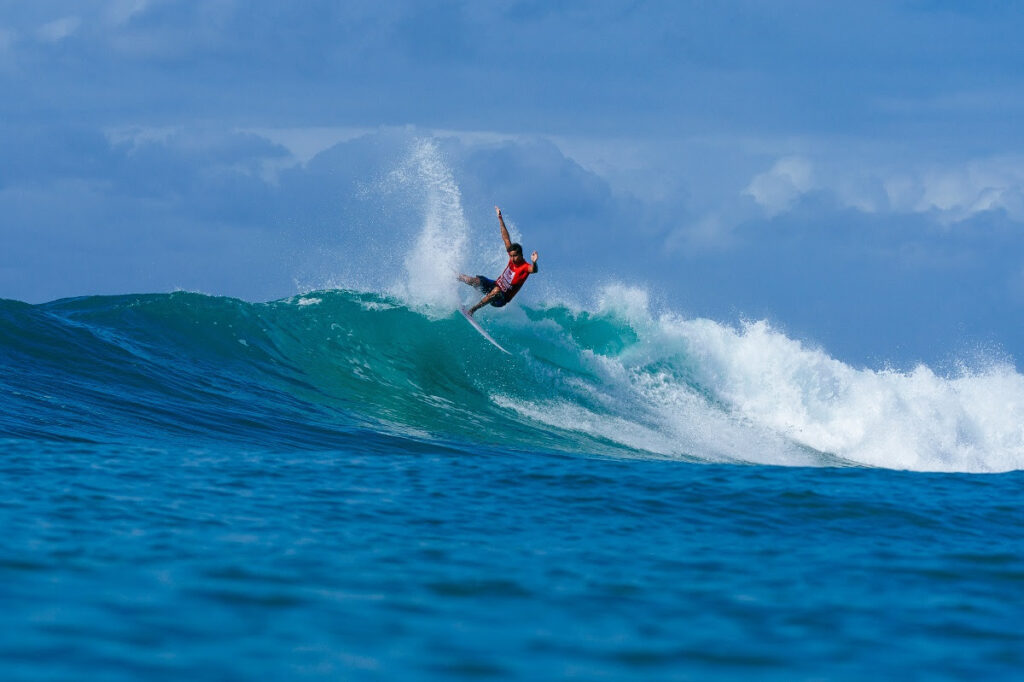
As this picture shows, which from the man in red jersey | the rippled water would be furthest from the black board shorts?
the rippled water

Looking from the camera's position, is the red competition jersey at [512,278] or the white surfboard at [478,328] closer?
the red competition jersey at [512,278]

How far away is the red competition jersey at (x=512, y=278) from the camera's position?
1582 cm

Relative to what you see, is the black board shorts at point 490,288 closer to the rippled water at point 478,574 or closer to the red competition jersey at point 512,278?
the red competition jersey at point 512,278

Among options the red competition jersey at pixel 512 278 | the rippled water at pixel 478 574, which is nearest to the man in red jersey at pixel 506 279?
the red competition jersey at pixel 512 278

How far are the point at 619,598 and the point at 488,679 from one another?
5.12ft

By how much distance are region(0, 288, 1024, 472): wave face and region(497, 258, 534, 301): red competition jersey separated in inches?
60.6

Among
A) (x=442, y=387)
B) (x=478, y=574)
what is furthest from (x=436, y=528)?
(x=442, y=387)

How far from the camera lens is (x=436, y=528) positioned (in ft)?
23.2

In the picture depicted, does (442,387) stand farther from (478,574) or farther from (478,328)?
(478,574)

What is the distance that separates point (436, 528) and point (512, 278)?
9306mm

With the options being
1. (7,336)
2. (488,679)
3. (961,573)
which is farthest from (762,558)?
(7,336)

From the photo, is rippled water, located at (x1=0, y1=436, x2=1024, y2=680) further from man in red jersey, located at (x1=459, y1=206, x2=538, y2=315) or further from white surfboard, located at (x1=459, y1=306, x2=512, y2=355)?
white surfboard, located at (x1=459, y1=306, x2=512, y2=355)

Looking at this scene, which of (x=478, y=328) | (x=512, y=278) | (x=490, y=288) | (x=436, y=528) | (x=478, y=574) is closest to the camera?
(x=478, y=574)

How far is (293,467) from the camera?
9336mm
